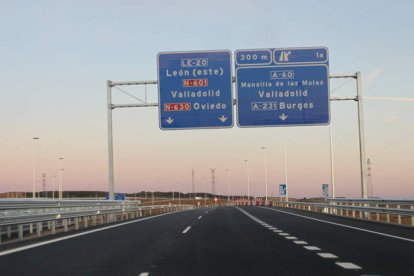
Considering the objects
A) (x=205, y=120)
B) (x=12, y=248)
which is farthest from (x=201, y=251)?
(x=205, y=120)

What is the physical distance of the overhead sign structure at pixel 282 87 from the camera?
2952cm

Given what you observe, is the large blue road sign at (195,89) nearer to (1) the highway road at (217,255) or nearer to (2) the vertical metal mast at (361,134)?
(2) the vertical metal mast at (361,134)

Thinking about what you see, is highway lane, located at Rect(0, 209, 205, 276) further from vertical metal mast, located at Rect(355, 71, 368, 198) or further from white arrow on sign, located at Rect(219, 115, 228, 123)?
vertical metal mast, located at Rect(355, 71, 368, 198)

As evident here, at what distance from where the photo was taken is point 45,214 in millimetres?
18484

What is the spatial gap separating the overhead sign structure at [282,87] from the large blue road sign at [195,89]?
0.70m

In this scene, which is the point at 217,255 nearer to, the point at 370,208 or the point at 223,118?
the point at 370,208

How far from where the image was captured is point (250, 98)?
97.7ft

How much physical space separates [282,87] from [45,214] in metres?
15.1

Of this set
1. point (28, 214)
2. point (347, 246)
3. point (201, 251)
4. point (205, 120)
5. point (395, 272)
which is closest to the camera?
point (395, 272)

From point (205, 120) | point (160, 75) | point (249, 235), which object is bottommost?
point (249, 235)

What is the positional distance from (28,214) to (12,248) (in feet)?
9.65

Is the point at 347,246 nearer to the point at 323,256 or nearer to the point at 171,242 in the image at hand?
the point at 323,256

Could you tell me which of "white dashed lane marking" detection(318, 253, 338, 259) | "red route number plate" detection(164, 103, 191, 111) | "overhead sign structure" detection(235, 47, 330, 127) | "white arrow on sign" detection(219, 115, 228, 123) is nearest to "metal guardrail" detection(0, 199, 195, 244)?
"red route number plate" detection(164, 103, 191, 111)

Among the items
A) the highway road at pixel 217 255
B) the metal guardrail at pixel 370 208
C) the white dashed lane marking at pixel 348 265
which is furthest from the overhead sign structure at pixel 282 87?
the white dashed lane marking at pixel 348 265
